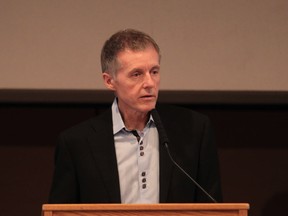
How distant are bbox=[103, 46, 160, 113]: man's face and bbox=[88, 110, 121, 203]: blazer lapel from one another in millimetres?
136

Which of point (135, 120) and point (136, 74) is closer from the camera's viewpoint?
point (136, 74)

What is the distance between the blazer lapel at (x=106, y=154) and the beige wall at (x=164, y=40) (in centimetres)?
62

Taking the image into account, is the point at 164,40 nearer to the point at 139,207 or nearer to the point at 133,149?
the point at 133,149

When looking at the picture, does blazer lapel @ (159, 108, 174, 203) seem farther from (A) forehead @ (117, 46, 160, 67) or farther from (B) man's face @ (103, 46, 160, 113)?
(A) forehead @ (117, 46, 160, 67)

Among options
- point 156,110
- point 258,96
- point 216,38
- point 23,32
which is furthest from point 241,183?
point 23,32

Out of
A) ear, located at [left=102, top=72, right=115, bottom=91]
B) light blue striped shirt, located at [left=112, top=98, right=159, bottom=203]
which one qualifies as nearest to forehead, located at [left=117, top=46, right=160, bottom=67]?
ear, located at [left=102, top=72, right=115, bottom=91]

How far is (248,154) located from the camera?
2844 mm

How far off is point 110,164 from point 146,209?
49 cm

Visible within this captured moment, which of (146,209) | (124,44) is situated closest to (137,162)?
(124,44)

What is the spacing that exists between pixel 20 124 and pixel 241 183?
107 centimetres

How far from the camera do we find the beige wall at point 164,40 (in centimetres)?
259

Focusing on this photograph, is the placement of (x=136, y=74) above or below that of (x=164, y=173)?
above

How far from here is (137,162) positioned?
1.96 m

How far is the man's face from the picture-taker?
188cm
